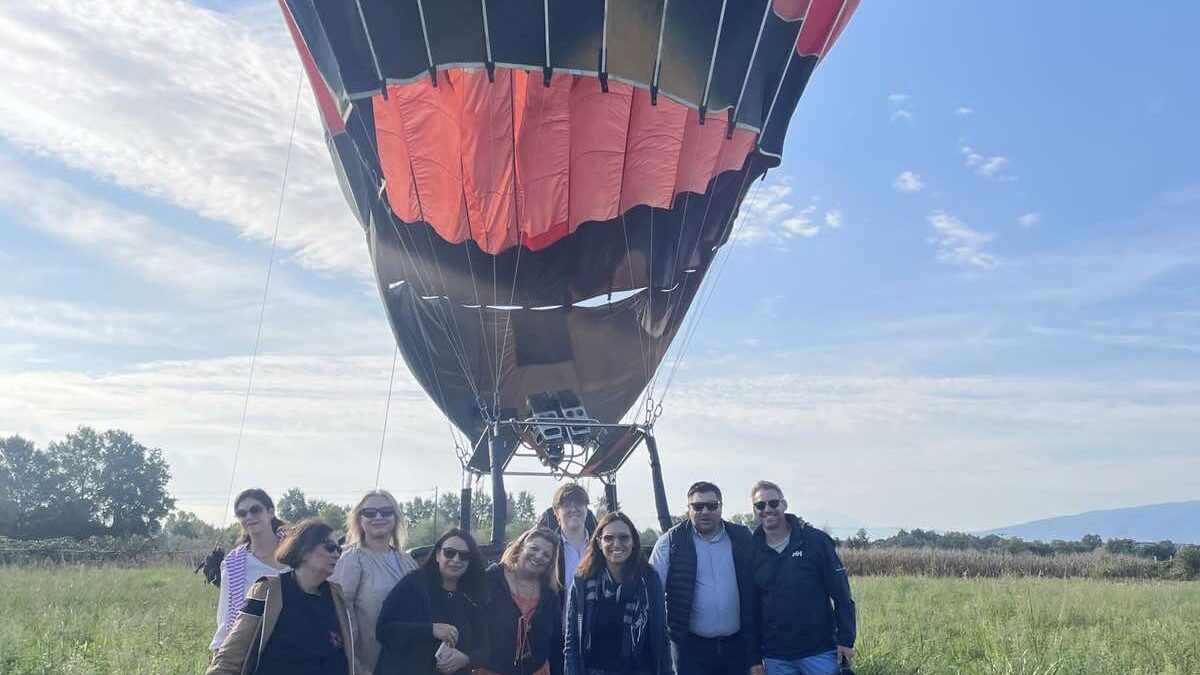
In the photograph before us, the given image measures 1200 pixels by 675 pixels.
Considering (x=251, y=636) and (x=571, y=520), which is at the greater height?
(x=571, y=520)

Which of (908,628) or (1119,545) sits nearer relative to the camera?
Result: (908,628)

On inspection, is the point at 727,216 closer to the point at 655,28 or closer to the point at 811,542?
the point at 655,28

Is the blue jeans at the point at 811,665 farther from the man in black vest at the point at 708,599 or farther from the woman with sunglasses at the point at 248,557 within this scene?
the woman with sunglasses at the point at 248,557

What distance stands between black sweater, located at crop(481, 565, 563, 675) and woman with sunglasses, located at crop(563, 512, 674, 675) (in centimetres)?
11

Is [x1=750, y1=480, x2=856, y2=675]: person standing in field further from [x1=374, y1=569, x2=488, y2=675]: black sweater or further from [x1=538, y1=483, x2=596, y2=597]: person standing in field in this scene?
[x1=374, y1=569, x2=488, y2=675]: black sweater

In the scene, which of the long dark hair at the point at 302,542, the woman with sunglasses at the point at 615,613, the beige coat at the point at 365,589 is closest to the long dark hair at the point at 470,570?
the beige coat at the point at 365,589

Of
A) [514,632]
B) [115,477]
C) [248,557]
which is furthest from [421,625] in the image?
[115,477]

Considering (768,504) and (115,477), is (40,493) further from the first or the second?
(768,504)

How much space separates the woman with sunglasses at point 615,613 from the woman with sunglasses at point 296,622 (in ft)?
3.11

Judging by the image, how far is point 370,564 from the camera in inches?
151

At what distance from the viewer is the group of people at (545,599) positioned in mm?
3340

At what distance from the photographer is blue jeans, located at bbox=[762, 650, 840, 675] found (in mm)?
4293

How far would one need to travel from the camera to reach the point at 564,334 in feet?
32.8

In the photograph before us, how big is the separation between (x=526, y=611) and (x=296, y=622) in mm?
1044
